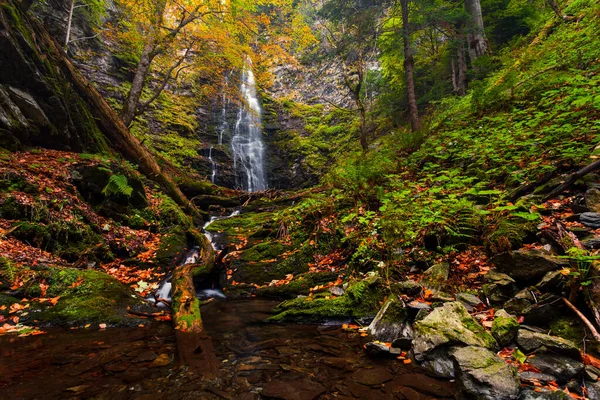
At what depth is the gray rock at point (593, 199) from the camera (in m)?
3.47

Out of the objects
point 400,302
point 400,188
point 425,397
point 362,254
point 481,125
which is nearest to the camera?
point 425,397

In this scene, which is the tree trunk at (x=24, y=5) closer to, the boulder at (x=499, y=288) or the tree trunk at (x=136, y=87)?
the tree trunk at (x=136, y=87)

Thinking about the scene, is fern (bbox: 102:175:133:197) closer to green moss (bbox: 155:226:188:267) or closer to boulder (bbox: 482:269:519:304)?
green moss (bbox: 155:226:188:267)

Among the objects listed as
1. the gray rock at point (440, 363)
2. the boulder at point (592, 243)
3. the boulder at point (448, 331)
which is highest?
the boulder at point (592, 243)

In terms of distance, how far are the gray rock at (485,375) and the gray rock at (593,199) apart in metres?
2.51

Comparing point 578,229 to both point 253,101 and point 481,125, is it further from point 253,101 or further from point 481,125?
point 253,101

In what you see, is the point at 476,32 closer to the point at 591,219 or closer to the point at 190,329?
the point at 591,219

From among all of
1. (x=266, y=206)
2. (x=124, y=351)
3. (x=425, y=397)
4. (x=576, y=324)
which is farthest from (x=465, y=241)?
(x=266, y=206)

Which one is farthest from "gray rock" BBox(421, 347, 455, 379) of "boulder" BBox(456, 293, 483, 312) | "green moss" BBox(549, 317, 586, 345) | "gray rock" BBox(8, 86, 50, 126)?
"gray rock" BBox(8, 86, 50, 126)

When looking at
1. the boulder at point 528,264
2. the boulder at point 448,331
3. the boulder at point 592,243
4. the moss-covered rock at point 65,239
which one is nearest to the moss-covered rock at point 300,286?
the boulder at point 448,331

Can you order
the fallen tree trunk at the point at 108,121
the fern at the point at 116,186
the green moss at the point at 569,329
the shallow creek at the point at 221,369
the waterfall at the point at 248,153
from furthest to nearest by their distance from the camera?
the waterfall at the point at 248,153 < the fallen tree trunk at the point at 108,121 < the fern at the point at 116,186 < the shallow creek at the point at 221,369 < the green moss at the point at 569,329

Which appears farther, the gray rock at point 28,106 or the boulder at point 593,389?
the gray rock at point 28,106

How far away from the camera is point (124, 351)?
10.6 ft

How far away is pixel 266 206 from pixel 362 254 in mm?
8440
